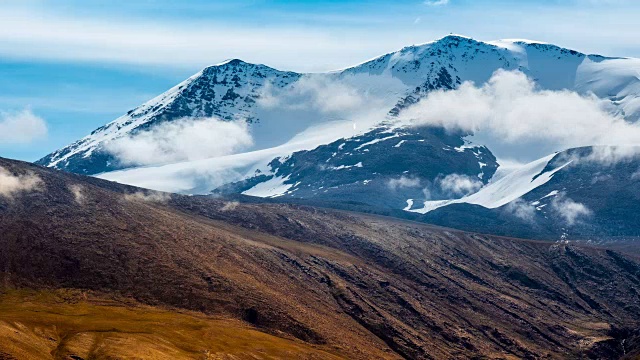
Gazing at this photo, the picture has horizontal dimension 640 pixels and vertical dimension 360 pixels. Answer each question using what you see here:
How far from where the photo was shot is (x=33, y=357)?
19800 cm

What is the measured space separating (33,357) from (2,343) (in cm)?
680

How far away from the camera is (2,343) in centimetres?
19812
